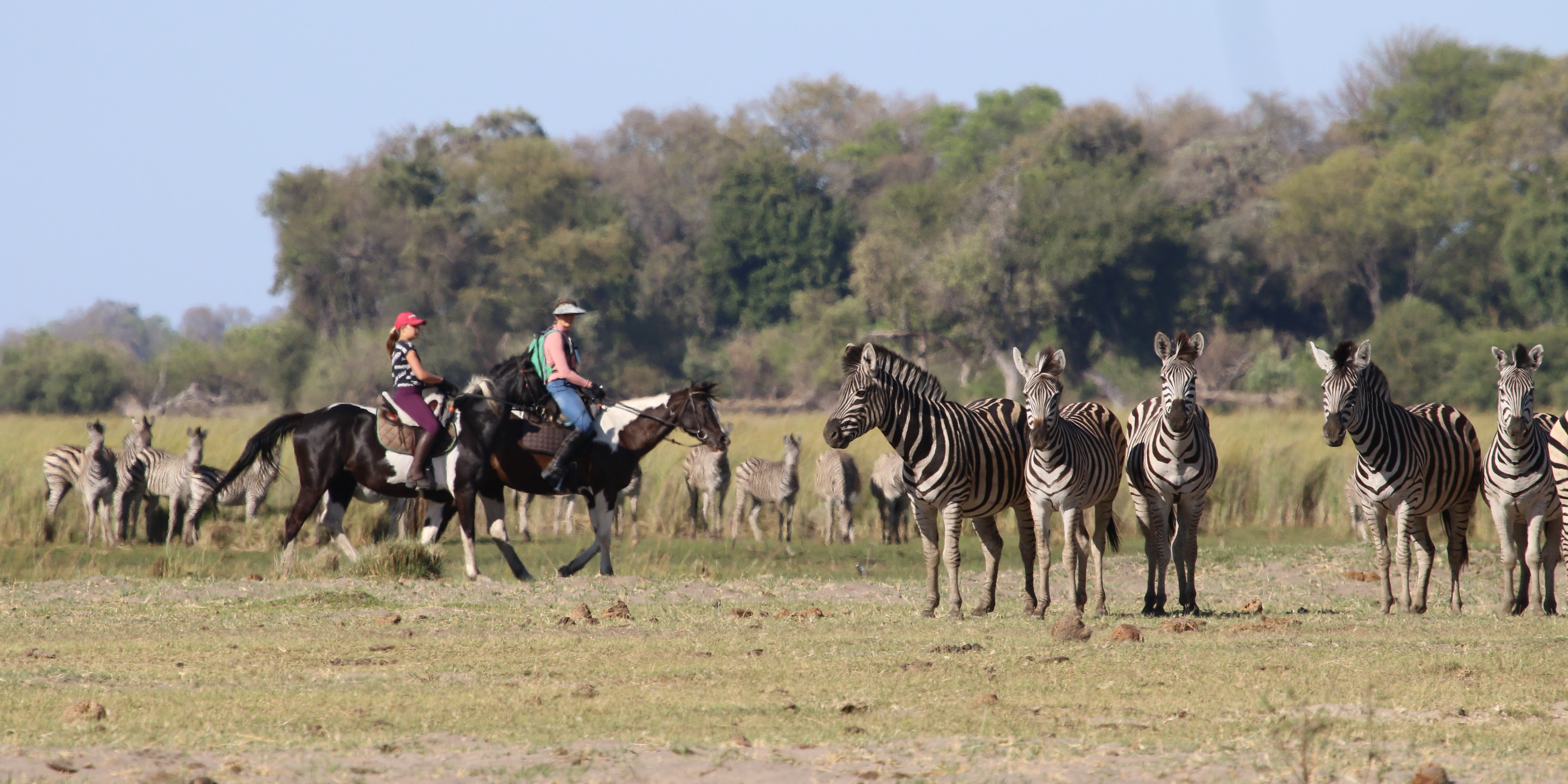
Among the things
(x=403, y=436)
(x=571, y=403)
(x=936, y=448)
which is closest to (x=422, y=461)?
(x=403, y=436)

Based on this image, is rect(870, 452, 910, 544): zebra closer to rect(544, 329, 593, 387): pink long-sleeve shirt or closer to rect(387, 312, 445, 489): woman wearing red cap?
rect(544, 329, 593, 387): pink long-sleeve shirt

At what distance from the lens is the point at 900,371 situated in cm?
1071

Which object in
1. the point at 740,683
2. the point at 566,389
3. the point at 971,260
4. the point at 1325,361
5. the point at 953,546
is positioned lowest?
the point at 740,683

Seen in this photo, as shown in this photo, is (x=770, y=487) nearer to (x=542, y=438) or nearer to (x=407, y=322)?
(x=542, y=438)

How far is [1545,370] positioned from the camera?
45.1 m

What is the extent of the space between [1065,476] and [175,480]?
478 inches

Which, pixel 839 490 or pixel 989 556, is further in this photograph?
pixel 839 490

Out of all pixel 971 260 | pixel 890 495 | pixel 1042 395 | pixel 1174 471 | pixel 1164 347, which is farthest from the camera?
pixel 971 260

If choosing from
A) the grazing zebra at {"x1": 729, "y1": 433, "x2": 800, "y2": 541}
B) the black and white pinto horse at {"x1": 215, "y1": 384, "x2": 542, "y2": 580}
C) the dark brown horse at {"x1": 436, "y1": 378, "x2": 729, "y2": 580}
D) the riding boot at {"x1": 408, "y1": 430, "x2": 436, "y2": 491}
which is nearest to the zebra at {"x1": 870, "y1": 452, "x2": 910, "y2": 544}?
the grazing zebra at {"x1": 729, "y1": 433, "x2": 800, "y2": 541}

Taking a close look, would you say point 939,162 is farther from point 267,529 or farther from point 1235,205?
point 267,529

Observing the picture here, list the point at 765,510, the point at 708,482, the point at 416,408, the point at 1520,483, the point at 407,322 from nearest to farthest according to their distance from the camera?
the point at 1520,483 < the point at 407,322 < the point at 416,408 < the point at 708,482 < the point at 765,510

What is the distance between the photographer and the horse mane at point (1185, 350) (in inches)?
424

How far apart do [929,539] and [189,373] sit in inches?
1908

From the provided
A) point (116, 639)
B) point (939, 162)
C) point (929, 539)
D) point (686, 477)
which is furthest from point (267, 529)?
point (939, 162)
